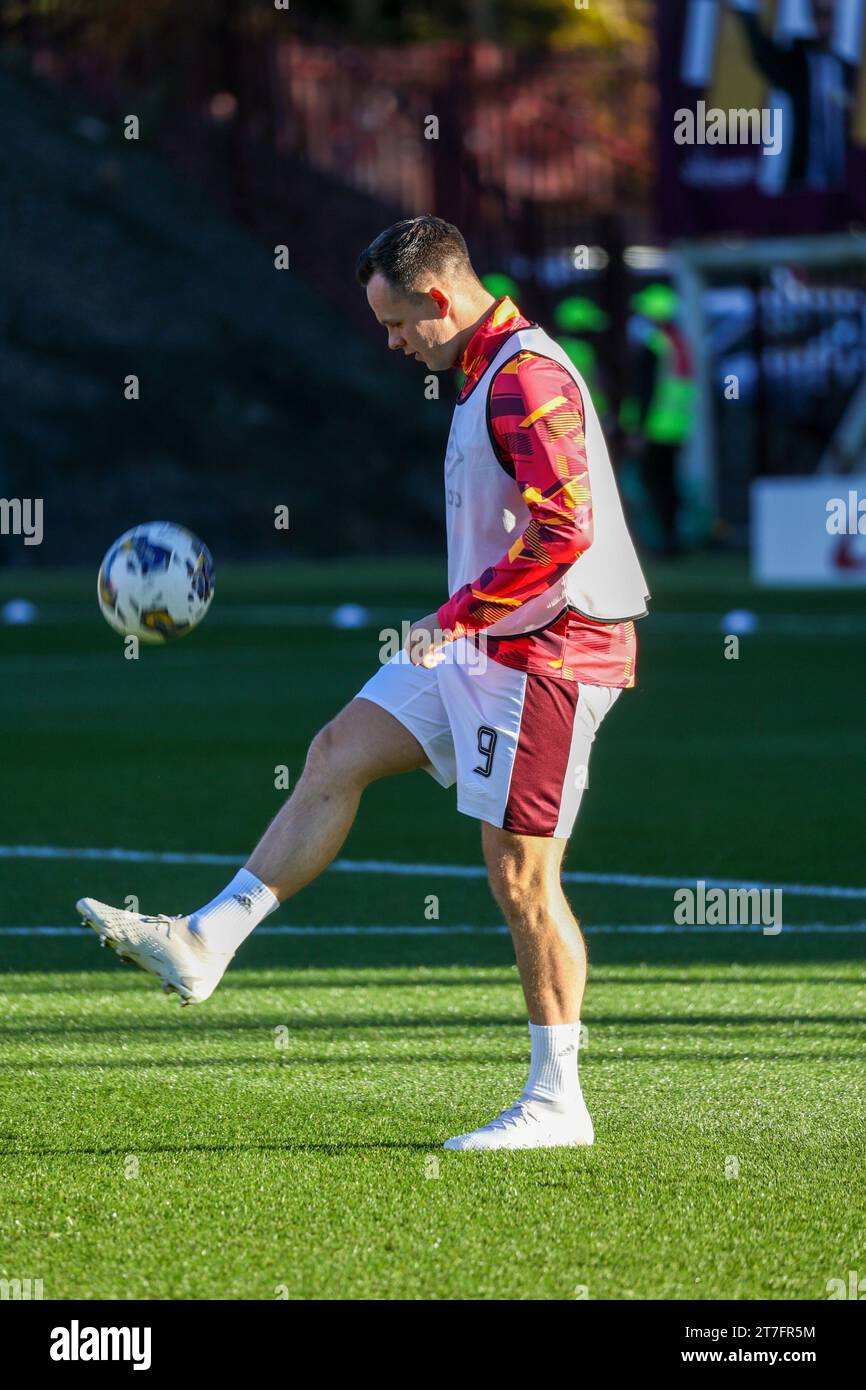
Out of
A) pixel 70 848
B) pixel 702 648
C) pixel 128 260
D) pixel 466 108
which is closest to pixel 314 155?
pixel 466 108

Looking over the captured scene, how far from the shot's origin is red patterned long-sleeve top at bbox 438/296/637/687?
5.76 m

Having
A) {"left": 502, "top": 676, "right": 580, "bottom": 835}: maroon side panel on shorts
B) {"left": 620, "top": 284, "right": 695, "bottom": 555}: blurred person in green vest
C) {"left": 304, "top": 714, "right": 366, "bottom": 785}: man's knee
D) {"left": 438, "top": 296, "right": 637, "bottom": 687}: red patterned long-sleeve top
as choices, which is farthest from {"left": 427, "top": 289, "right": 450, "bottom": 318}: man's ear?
{"left": 620, "top": 284, "right": 695, "bottom": 555}: blurred person in green vest

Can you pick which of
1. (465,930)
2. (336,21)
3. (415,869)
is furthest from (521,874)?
(336,21)

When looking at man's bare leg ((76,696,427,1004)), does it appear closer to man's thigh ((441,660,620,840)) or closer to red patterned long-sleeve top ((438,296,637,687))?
man's thigh ((441,660,620,840))

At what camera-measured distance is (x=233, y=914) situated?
6.13 meters

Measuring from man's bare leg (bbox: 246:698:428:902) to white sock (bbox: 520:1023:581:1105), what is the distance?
0.70 meters

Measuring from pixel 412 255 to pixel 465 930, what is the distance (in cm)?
329

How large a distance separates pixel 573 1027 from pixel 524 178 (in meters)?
35.9

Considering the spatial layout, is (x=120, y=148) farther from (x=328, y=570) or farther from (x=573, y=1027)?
(x=573, y=1027)

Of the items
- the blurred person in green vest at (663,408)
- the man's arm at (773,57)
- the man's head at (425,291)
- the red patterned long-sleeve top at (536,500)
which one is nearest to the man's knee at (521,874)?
the red patterned long-sleeve top at (536,500)

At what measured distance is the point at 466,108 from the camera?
39219 millimetres

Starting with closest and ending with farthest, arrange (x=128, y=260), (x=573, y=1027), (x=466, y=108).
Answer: (x=573, y=1027) < (x=128, y=260) < (x=466, y=108)

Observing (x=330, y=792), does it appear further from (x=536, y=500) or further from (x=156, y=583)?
(x=536, y=500)

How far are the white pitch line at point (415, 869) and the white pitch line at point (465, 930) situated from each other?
1.97 ft
